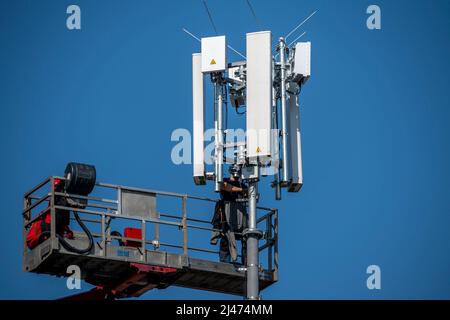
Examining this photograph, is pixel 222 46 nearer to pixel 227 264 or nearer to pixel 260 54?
pixel 260 54

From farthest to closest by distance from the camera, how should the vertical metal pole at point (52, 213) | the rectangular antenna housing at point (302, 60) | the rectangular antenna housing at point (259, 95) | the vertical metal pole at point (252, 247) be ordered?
the rectangular antenna housing at point (302, 60), the vertical metal pole at point (252, 247), the rectangular antenna housing at point (259, 95), the vertical metal pole at point (52, 213)

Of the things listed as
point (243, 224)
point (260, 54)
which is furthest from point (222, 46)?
point (243, 224)

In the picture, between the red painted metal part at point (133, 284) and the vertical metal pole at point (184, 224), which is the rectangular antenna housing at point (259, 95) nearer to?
the vertical metal pole at point (184, 224)

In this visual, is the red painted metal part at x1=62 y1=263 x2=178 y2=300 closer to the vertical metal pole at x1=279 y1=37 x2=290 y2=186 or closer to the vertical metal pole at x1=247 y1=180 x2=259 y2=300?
the vertical metal pole at x1=247 y1=180 x2=259 y2=300

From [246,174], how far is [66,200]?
224 inches

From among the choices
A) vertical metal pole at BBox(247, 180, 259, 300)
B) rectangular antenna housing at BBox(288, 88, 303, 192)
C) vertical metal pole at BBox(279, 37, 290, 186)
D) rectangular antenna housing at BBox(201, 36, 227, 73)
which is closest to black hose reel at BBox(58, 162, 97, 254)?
vertical metal pole at BBox(247, 180, 259, 300)

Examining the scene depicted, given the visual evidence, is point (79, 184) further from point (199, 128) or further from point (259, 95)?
point (259, 95)

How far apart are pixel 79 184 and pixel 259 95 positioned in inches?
248

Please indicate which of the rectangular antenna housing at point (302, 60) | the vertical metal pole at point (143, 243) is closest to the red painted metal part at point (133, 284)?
the vertical metal pole at point (143, 243)

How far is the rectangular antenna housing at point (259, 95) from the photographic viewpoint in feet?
196

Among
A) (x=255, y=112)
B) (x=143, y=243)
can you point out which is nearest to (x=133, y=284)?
(x=143, y=243)

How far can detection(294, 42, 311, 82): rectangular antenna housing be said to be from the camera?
203ft

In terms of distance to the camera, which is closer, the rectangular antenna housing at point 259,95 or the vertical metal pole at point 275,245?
the rectangular antenna housing at point 259,95

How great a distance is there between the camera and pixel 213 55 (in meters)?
61.4
